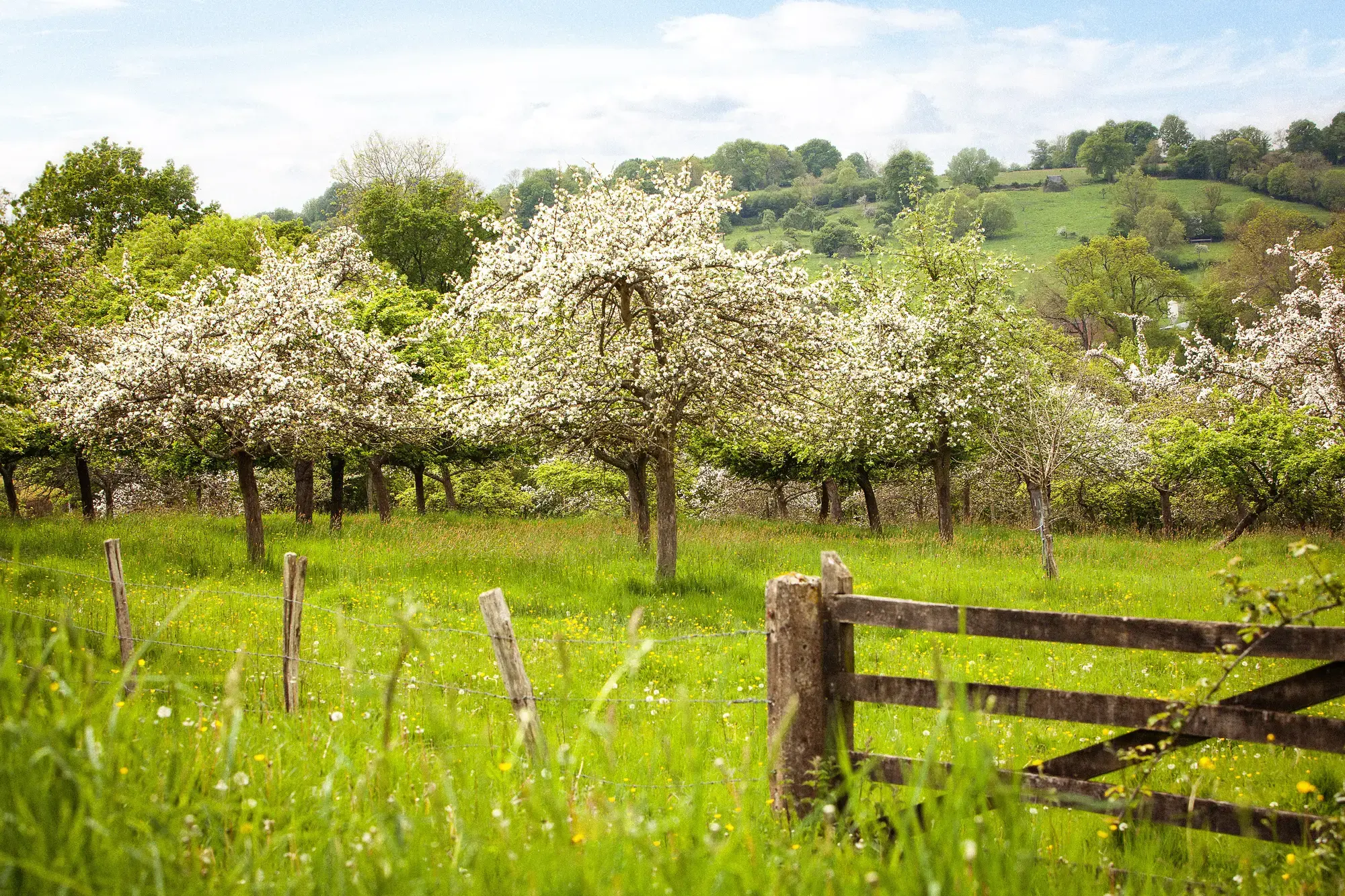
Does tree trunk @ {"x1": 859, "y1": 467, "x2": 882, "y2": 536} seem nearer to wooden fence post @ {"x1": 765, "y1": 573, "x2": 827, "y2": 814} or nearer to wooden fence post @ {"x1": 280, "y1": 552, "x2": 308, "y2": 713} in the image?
wooden fence post @ {"x1": 280, "y1": 552, "x2": 308, "y2": 713}

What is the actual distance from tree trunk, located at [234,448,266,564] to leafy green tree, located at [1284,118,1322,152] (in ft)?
479

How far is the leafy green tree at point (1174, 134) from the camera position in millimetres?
141875

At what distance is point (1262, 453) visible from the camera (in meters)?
23.8

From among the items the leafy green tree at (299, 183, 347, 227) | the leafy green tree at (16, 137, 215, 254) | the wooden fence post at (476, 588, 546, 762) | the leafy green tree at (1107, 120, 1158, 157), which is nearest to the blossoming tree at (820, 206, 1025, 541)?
the wooden fence post at (476, 588, 546, 762)

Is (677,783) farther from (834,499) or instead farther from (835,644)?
(834,499)

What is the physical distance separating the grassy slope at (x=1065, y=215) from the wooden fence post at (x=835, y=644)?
291 feet

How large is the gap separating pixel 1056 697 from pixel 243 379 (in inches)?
671

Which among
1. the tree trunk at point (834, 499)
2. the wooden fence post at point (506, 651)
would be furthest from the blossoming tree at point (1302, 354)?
the wooden fence post at point (506, 651)

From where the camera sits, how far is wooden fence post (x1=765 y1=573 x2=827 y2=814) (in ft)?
16.2

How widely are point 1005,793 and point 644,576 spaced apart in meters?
15.8

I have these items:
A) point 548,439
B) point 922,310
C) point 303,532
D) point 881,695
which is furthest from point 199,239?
point 881,695

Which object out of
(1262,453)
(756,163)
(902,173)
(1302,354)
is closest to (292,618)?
(1262,453)

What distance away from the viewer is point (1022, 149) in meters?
173

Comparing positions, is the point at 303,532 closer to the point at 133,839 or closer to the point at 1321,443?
the point at 133,839
